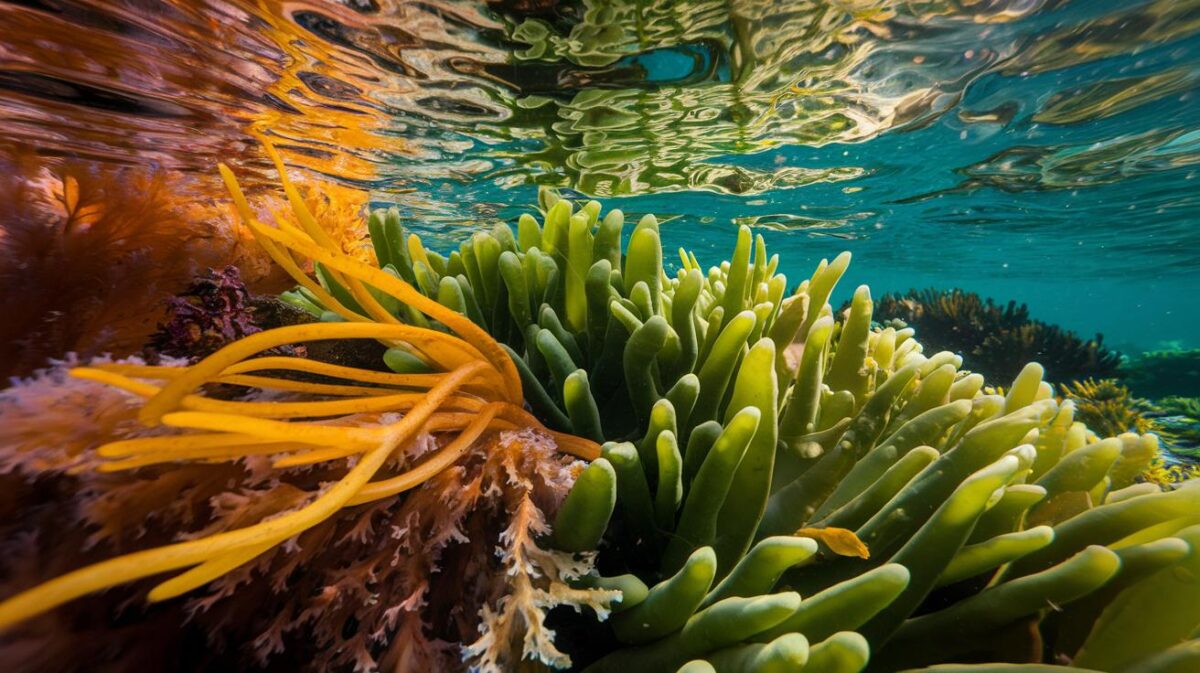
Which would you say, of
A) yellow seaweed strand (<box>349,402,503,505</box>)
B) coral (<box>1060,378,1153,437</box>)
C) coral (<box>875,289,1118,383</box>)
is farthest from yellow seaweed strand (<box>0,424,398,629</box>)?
coral (<box>875,289,1118,383</box>)

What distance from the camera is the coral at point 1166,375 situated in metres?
15.6

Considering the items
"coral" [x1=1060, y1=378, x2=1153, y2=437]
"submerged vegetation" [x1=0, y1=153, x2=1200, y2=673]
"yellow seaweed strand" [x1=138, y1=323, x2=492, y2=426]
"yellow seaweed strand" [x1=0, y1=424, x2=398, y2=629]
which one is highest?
"yellow seaweed strand" [x1=138, y1=323, x2=492, y2=426]

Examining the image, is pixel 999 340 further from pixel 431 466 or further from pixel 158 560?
pixel 158 560

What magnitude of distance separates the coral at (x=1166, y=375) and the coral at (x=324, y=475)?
68.6 ft

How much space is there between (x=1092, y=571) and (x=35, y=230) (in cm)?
422

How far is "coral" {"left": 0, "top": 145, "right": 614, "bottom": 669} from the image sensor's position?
1.01 meters

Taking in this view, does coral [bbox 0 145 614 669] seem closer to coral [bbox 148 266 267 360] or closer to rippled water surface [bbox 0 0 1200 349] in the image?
coral [bbox 148 266 267 360]

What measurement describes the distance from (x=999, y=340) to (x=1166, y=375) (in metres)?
12.4

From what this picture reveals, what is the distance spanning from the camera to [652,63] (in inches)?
261

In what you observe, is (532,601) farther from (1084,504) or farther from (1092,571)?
(1084,504)

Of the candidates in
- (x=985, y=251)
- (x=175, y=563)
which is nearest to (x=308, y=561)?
(x=175, y=563)

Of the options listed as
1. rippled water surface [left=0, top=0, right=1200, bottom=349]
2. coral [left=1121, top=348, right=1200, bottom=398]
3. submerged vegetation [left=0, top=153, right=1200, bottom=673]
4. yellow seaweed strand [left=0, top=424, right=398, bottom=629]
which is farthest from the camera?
coral [left=1121, top=348, right=1200, bottom=398]

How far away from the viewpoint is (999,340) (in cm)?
1004

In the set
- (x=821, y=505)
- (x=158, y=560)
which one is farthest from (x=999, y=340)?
(x=158, y=560)
